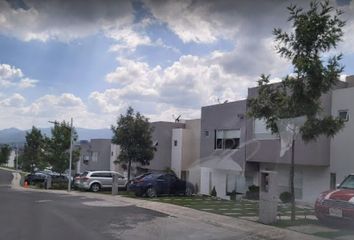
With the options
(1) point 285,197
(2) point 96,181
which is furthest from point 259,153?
(2) point 96,181

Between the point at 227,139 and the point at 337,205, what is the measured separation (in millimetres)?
18744

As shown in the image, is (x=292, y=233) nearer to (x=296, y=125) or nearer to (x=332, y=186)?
(x=296, y=125)

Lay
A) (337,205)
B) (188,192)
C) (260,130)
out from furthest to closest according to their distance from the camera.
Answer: (188,192) < (260,130) < (337,205)

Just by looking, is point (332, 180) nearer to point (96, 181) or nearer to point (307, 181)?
point (307, 181)

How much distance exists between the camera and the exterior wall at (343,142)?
22797 millimetres

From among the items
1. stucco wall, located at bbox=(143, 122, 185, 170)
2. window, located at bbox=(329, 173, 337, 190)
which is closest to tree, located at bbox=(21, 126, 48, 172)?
stucco wall, located at bbox=(143, 122, 185, 170)

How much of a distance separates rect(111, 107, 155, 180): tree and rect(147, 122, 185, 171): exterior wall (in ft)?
11.3

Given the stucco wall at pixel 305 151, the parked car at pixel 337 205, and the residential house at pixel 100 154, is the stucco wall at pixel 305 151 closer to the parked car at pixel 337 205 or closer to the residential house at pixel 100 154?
the parked car at pixel 337 205

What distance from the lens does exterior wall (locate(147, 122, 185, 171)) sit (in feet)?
151

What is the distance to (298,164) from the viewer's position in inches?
1021

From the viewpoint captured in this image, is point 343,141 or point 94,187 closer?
point 343,141

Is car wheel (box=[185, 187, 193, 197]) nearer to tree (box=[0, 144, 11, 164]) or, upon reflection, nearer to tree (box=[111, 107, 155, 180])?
tree (box=[111, 107, 155, 180])

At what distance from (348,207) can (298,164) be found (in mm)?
10779

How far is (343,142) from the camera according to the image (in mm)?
23156
